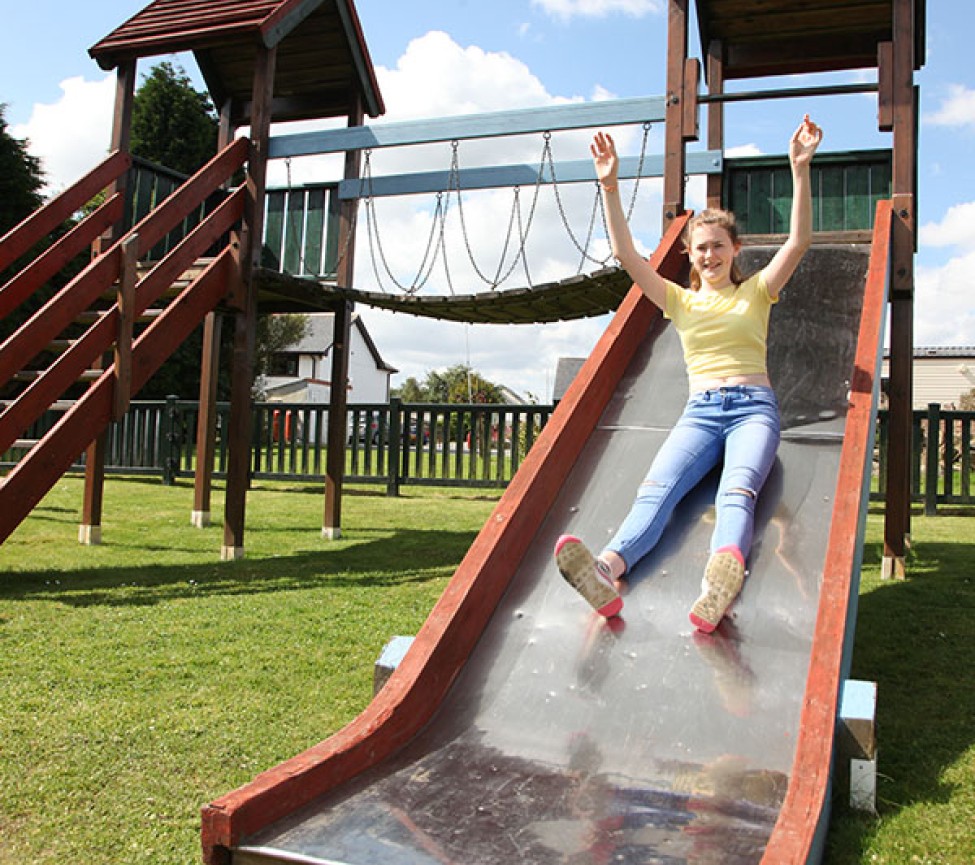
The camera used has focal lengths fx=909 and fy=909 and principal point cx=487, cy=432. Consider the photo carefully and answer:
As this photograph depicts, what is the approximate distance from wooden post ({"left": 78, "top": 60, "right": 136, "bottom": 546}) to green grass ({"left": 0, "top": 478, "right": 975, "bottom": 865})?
12.3 inches

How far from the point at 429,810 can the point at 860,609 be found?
3.47m

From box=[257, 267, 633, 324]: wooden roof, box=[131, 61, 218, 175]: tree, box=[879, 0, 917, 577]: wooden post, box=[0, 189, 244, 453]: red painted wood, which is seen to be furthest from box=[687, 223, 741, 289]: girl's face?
box=[131, 61, 218, 175]: tree

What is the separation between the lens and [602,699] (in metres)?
2.70

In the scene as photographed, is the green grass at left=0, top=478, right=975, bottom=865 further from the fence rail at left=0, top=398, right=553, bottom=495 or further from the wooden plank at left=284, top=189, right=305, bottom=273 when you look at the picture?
the fence rail at left=0, top=398, right=553, bottom=495

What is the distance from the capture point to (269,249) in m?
9.25

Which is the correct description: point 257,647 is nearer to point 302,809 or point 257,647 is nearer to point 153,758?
point 153,758

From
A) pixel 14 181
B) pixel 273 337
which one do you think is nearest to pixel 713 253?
pixel 14 181

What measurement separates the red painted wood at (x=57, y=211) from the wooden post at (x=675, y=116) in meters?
4.00

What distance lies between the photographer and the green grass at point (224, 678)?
7.97 feet

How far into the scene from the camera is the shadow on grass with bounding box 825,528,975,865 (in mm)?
2539

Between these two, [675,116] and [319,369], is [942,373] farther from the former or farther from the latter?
[675,116]

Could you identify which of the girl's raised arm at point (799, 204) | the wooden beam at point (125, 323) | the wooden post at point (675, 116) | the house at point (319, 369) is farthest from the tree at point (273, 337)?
the girl's raised arm at point (799, 204)

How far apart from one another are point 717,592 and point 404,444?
1019 centimetres

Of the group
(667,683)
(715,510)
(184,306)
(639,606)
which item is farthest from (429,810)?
(184,306)
